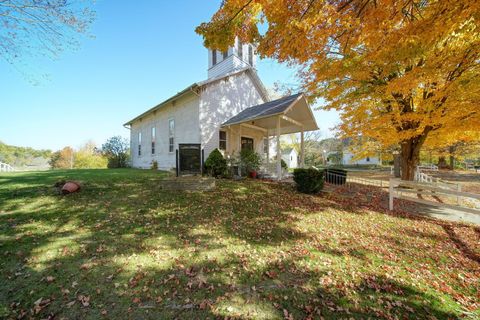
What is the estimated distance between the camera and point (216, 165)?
34.2 feet

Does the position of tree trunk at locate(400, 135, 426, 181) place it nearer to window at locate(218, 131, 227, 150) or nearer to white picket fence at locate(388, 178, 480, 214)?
white picket fence at locate(388, 178, 480, 214)

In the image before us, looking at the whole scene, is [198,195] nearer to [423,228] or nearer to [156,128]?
[423,228]

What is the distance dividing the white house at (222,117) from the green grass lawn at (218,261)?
4.13 m

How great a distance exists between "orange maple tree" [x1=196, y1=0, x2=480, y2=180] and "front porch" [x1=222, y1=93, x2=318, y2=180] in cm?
243

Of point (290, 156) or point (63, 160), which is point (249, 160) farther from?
point (63, 160)

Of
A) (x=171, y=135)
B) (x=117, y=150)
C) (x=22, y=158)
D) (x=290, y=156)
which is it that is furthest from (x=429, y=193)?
(x=22, y=158)

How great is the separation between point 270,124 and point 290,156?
93.8 feet

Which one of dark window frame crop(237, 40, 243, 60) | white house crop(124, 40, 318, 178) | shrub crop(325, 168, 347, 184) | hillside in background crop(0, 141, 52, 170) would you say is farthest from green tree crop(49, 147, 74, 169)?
shrub crop(325, 168, 347, 184)

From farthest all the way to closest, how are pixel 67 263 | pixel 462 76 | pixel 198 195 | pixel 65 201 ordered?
pixel 198 195 → pixel 462 76 → pixel 65 201 → pixel 67 263

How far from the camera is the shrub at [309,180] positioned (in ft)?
29.4

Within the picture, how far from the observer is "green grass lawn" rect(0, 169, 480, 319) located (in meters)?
2.66

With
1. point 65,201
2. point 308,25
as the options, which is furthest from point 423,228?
point 65,201

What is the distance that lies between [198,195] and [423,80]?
8.18 meters

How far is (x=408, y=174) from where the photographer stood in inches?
411
